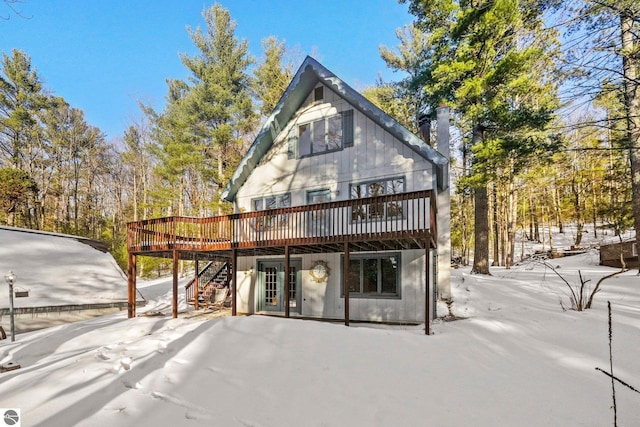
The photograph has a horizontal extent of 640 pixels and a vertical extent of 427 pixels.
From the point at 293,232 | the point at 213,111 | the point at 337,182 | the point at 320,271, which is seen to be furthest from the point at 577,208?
the point at 213,111

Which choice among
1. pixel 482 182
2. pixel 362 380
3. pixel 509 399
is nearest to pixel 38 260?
pixel 362 380

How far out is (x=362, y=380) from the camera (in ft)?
15.0

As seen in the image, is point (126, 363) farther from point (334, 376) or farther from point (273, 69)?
point (273, 69)

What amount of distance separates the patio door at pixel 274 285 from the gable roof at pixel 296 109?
352 cm

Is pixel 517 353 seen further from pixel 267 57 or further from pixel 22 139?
pixel 22 139

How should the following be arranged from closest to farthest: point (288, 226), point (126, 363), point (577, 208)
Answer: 1. point (126, 363)
2. point (288, 226)
3. point (577, 208)

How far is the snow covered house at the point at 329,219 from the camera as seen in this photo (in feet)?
30.9

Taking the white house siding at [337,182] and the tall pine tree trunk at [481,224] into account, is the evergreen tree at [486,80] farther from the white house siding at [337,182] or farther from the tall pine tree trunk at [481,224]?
the white house siding at [337,182]

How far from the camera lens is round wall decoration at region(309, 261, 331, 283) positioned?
10664 mm

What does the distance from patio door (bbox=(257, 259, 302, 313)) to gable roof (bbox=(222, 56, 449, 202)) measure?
352 centimetres

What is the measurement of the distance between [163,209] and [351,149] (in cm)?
2262

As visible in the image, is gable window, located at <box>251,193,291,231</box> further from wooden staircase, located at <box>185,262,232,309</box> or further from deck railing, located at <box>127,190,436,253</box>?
wooden staircase, located at <box>185,262,232,309</box>

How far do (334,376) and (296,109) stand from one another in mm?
9994

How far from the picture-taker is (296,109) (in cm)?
1214
